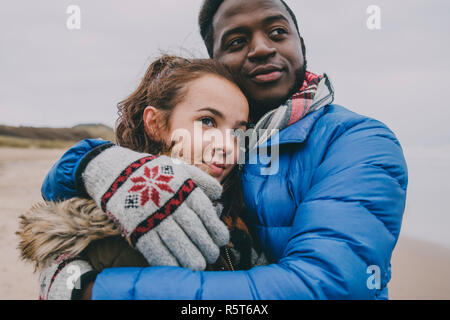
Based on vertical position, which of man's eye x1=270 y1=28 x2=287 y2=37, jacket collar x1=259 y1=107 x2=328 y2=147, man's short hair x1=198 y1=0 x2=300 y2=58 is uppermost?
man's short hair x1=198 y1=0 x2=300 y2=58

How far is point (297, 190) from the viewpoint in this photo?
1.18 metres

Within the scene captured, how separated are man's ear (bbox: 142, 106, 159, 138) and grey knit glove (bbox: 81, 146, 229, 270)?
0.44 m

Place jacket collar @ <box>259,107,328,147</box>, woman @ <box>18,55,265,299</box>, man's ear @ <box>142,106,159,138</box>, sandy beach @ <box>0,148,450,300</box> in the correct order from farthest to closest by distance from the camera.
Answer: sandy beach @ <box>0,148,450,300</box> < man's ear @ <box>142,106,159,138</box> < jacket collar @ <box>259,107,328,147</box> < woman @ <box>18,55,265,299</box>

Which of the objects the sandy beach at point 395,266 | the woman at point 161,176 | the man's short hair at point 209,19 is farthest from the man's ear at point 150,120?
the sandy beach at point 395,266

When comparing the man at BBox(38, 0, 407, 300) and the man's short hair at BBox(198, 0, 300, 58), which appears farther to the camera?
the man's short hair at BBox(198, 0, 300, 58)

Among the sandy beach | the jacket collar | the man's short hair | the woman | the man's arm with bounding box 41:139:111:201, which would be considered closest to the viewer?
the woman

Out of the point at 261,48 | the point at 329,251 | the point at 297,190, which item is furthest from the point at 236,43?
the point at 329,251

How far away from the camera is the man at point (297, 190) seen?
88 centimetres

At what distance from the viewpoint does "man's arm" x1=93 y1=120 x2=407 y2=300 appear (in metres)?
0.87

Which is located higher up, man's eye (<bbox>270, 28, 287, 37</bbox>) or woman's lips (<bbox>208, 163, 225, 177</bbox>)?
man's eye (<bbox>270, 28, 287, 37</bbox>)

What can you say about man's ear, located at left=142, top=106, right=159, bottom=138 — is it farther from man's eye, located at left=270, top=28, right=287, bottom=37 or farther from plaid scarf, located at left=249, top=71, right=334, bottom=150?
man's eye, located at left=270, top=28, right=287, bottom=37

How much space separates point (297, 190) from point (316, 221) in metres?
0.22

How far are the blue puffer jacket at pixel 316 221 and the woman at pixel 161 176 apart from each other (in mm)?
73

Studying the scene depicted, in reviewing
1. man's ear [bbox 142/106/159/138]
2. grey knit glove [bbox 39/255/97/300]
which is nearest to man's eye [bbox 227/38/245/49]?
man's ear [bbox 142/106/159/138]
